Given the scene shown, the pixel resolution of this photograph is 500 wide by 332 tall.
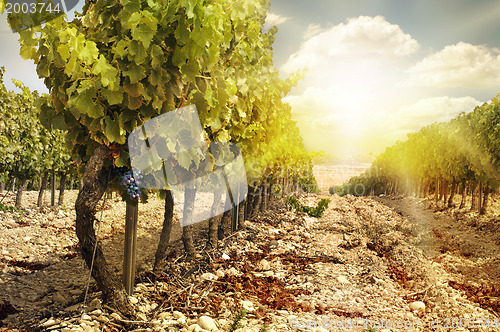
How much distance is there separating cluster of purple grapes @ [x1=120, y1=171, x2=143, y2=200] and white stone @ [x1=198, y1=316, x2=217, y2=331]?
4.98ft

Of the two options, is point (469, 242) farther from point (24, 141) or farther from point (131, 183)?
point (24, 141)

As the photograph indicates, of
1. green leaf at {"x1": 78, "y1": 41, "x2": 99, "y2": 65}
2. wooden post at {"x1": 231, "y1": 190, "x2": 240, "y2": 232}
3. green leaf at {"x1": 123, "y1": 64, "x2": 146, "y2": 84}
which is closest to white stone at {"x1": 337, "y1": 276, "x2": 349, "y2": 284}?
wooden post at {"x1": 231, "y1": 190, "x2": 240, "y2": 232}

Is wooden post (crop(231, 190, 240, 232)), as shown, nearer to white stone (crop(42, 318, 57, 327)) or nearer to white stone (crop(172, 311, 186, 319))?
white stone (crop(172, 311, 186, 319))

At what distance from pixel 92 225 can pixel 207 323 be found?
5.25 ft

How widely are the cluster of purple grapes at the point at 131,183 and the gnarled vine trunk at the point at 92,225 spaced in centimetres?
25

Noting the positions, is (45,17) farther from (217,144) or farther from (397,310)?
(397,310)

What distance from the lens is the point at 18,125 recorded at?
1470 centimetres

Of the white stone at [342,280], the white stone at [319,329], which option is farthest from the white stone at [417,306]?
the white stone at [319,329]

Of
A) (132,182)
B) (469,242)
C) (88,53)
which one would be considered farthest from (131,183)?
(469,242)

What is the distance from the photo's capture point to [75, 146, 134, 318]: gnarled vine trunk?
3.79 meters

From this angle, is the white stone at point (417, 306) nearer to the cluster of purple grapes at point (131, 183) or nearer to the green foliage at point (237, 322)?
the green foliage at point (237, 322)

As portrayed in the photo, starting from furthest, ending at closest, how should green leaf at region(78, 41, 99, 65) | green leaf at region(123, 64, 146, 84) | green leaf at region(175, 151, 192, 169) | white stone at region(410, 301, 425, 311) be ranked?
white stone at region(410, 301, 425, 311)
green leaf at region(175, 151, 192, 169)
green leaf at region(123, 64, 146, 84)
green leaf at region(78, 41, 99, 65)

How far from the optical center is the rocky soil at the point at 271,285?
421 centimetres

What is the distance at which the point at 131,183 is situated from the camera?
154 inches
